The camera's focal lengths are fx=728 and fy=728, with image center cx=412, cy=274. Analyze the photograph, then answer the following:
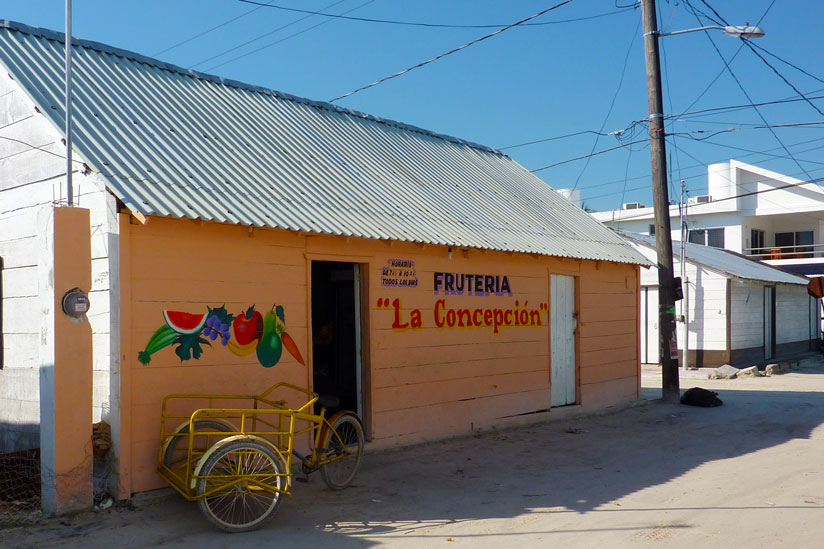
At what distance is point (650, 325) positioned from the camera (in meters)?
23.5

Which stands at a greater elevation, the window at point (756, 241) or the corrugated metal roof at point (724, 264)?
the window at point (756, 241)

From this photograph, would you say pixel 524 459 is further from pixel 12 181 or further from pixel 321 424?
pixel 12 181

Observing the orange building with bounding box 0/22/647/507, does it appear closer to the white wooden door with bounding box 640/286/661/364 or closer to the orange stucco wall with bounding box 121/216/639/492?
the orange stucco wall with bounding box 121/216/639/492

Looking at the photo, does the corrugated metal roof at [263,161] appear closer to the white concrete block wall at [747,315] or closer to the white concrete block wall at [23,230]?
the white concrete block wall at [23,230]

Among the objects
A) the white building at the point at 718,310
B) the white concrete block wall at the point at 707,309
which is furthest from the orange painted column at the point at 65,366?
the white concrete block wall at the point at 707,309

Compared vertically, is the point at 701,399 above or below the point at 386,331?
below

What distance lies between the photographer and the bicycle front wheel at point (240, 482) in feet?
19.8

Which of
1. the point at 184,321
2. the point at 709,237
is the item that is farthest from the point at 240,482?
the point at 709,237

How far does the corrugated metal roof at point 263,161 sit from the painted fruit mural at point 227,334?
3.42 feet

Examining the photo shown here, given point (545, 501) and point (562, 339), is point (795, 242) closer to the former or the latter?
point (562, 339)

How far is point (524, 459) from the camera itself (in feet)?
31.0

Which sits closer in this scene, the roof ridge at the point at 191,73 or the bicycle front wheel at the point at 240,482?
the bicycle front wheel at the point at 240,482

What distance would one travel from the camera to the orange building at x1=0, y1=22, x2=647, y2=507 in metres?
6.79

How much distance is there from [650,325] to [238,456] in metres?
19.5
